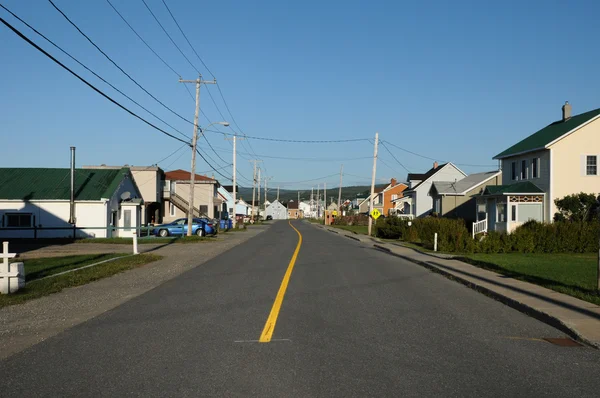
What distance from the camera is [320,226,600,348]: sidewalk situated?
9547 millimetres

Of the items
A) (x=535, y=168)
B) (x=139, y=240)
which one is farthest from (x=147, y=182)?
(x=535, y=168)

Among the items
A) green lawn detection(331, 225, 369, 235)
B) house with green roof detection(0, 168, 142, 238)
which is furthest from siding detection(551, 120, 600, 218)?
house with green roof detection(0, 168, 142, 238)

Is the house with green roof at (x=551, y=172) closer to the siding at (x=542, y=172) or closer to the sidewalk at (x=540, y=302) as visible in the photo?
the siding at (x=542, y=172)

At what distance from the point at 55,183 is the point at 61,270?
91.7 ft

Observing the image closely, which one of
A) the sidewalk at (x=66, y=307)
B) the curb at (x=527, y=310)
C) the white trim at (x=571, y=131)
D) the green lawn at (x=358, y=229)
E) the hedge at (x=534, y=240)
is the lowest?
the green lawn at (x=358, y=229)

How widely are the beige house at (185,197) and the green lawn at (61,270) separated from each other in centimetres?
4136

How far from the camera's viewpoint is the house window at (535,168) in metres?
40.1

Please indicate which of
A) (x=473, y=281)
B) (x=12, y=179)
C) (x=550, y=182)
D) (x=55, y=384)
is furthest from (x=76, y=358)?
(x=12, y=179)

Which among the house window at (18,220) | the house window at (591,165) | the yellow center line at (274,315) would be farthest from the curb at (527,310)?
the house window at (18,220)

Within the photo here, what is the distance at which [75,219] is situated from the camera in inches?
→ 1687

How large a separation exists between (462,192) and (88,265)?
4110 cm

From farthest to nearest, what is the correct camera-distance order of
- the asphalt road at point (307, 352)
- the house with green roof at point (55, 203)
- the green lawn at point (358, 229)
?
1. the green lawn at point (358, 229)
2. the house with green roof at point (55, 203)
3. the asphalt road at point (307, 352)

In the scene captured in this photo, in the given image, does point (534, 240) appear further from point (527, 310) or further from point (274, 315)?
point (274, 315)

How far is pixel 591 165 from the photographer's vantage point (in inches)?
1524
